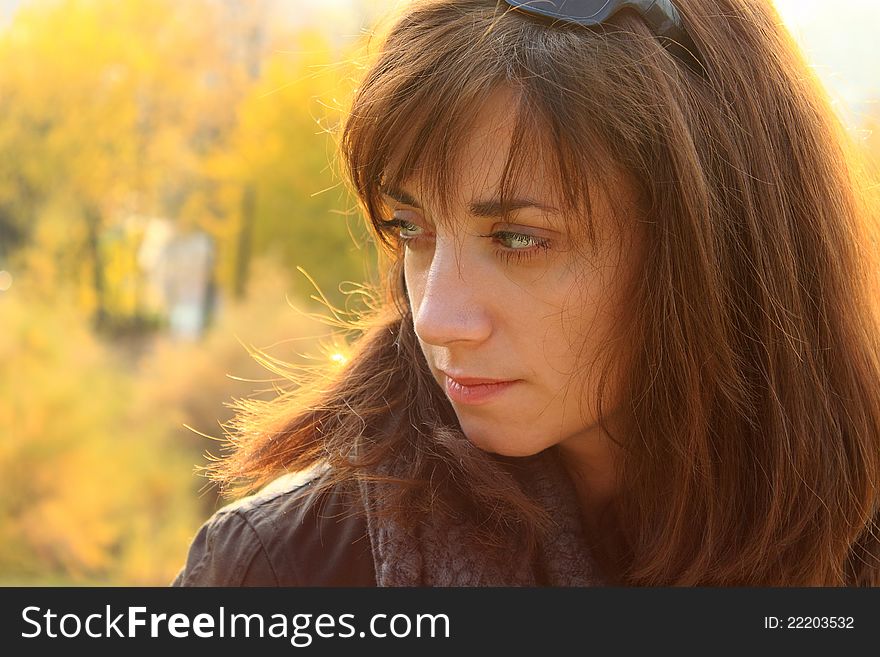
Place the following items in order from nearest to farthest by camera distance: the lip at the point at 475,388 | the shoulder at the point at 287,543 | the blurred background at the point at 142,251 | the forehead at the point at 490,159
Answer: the forehead at the point at 490,159
the lip at the point at 475,388
the shoulder at the point at 287,543
the blurred background at the point at 142,251

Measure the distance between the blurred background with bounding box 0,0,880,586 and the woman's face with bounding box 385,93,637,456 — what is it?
8.66 meters

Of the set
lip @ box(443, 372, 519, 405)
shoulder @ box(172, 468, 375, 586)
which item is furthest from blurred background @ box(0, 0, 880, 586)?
lip @ box(443, 372, 519, 405)

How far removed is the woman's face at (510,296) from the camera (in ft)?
5.17

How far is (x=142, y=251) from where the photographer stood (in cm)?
1569

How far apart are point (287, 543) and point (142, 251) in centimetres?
1466

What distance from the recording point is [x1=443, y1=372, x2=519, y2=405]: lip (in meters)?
1.67

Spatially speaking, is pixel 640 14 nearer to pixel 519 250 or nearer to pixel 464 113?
pixel 464 113

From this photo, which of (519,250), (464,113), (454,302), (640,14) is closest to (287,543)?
(454,302)

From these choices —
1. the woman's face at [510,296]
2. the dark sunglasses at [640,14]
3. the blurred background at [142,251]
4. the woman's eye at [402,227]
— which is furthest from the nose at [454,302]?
the blurred background at [142,251]

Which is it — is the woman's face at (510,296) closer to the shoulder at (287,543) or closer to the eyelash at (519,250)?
the eyelash at (519,250)

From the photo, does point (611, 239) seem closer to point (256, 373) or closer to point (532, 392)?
point (532, 392)

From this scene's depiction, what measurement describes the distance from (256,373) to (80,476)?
85.2 inches

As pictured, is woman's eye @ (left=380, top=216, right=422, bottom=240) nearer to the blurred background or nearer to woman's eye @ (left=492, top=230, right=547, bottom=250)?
woman's eye @ (left=492, top=230, right=547, bottom=250)

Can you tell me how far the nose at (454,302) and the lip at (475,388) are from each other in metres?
0.09
